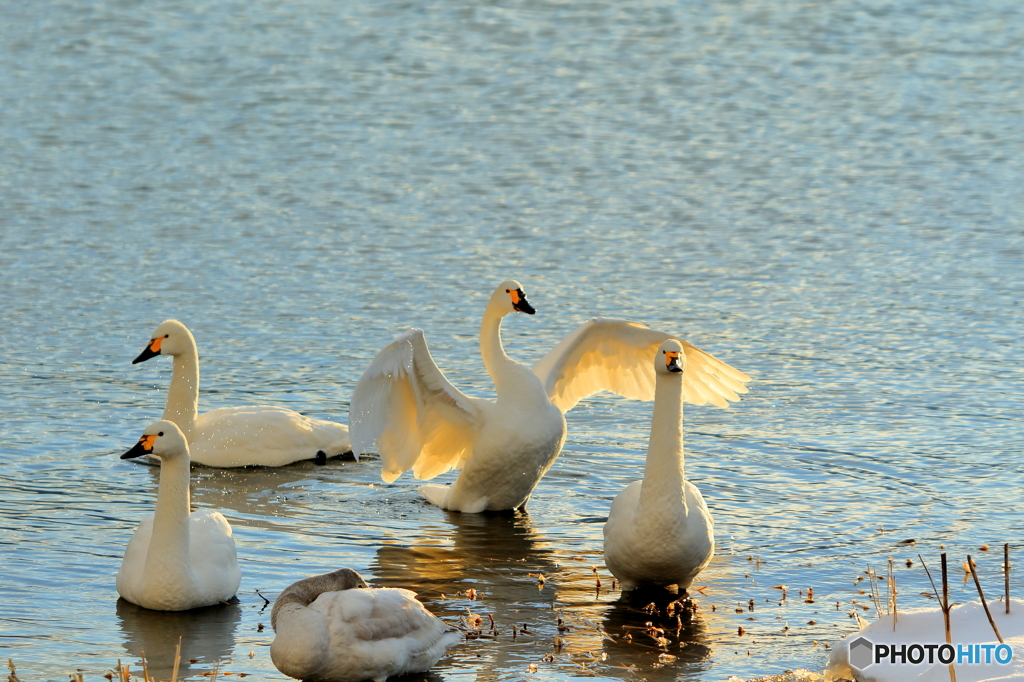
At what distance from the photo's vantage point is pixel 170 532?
8359mm

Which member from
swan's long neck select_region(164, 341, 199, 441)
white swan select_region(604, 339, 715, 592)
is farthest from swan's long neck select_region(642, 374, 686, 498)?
swan's long neck select_region(164, 341, 199, 441)

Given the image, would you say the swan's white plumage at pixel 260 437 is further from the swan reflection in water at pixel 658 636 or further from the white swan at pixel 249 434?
the swan reflection in water at pixel 658 636

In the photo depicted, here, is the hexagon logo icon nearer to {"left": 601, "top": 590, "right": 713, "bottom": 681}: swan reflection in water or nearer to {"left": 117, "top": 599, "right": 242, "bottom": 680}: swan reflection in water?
{"left": 601, "top": 590, "right": 713, "bottom": 681}: swan reflection in water

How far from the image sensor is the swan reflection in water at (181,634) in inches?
296

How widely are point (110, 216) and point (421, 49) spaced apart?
9.47m

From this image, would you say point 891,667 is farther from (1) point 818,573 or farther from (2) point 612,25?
(2) point 612,25

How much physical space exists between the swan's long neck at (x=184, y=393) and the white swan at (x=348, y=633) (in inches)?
171

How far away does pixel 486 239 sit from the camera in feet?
55.8

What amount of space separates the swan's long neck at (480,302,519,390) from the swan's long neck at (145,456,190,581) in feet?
8.60

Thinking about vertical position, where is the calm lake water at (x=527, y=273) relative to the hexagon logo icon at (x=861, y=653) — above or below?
above

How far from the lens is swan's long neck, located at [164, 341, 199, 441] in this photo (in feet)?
37.8

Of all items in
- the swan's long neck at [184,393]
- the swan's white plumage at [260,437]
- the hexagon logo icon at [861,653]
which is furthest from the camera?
the swan's long neck at [184,393]

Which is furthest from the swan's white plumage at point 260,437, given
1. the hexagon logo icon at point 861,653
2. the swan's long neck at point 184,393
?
the hexagon logo icon at point 861,653

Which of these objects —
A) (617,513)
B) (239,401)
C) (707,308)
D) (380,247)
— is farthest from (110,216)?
(617,513)
